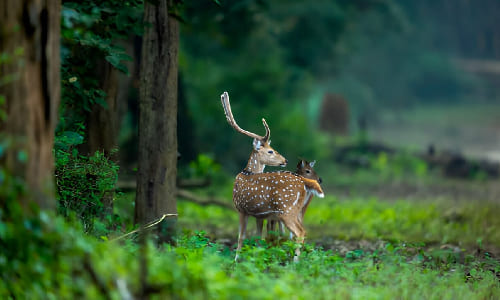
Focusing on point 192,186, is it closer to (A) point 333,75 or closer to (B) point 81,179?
(B) point 81,179

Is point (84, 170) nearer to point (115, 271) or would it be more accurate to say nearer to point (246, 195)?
point (246, 195)

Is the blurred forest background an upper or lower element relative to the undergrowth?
upper

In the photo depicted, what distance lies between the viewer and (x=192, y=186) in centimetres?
1466

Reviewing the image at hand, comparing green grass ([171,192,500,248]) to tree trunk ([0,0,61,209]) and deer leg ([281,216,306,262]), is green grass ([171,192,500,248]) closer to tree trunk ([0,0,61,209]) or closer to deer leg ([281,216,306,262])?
deer leg ([281,216,306,262])

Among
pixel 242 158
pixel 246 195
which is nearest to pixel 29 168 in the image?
pixel 246 195

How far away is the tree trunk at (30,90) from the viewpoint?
15.0 feet

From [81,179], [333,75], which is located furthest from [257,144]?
[333,75]

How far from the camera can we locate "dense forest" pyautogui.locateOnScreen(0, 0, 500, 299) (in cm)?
443

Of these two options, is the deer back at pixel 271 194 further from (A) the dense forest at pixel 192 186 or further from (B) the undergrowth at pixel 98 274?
(B) the undergrowth at pixel 98 274

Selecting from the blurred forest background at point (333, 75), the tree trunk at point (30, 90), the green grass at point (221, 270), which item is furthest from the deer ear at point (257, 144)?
the tree trunk at point (30, 90)

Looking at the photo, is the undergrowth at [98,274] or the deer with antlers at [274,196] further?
the deer with antlers at [274,196]

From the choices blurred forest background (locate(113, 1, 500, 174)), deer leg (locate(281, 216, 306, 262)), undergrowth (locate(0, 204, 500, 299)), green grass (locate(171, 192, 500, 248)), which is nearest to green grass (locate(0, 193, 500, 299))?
undergrowth (locate(0, 204, 500, 299))

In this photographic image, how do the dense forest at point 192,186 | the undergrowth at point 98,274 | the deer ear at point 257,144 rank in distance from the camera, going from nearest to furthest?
1. the undergrowth at point 98,274
2. the dense forest at point 192,186
3. the deer ear at point 257,144

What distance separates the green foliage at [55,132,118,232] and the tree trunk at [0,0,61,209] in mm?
Result: 1980
